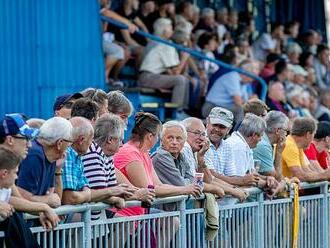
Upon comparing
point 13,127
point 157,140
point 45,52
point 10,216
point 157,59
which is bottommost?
point 10,216

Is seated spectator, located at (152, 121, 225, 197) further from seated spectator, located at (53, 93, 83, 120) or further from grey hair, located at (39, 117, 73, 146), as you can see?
grey hair, located at (39, 117, 73, 146)

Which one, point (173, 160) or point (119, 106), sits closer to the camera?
point (173, 160)

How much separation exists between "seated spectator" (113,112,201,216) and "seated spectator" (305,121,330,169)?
143 inches

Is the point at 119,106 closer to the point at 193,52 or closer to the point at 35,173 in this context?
the point at 35,173

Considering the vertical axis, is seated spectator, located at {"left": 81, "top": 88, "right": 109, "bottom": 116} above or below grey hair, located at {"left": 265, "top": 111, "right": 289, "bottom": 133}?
above

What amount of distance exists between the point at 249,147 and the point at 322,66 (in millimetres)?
13462

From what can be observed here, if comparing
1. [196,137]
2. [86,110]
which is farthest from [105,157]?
[196,137]

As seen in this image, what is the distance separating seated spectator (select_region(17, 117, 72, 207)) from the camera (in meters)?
8.24

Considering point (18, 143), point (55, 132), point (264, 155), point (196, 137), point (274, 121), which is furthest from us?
Answer: point (274, 121)

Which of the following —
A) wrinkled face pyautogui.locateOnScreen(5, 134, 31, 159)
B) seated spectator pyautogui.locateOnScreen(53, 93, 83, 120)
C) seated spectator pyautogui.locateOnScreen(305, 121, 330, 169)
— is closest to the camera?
wrinkled face pyautogui.locateOnScreen(5, 134, 31, 159)

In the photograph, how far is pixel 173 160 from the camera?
10492 millimetres

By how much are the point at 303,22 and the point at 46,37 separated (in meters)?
11.6

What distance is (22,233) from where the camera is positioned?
25.2 feet

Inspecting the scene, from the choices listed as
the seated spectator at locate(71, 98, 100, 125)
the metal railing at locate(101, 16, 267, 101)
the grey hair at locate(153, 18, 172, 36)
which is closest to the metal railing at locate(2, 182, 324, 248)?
the seated spectator at locate(71, 98, 100, 125)
